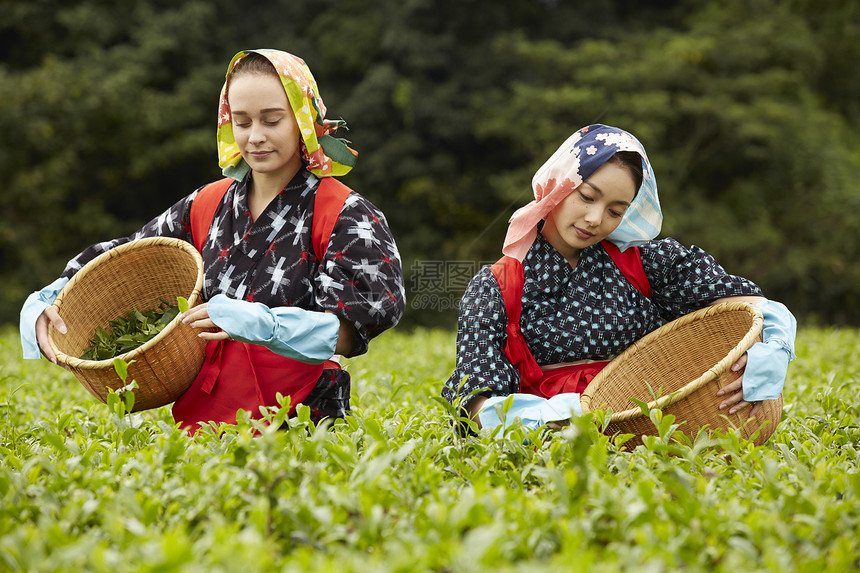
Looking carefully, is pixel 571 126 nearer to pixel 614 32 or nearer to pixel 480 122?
pixel 480 122

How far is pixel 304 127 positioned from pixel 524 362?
0.93m

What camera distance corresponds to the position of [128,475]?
→ 1780mm

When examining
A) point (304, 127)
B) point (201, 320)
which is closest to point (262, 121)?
point (304, 127)

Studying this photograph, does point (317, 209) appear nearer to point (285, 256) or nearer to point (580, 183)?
point (285, 256)

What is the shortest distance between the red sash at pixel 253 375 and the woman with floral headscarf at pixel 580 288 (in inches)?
17.4

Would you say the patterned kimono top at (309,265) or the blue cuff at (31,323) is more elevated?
the patterned kimono top at (309,265)

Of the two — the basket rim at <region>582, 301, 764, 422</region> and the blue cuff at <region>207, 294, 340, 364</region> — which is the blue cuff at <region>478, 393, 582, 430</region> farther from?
the blue cuff at <region>207, 294, 340, 364</region>

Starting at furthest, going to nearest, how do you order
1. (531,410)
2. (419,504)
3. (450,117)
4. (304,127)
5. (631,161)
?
(450,117)
(631,161)
(304,127)
(531,410)
(419,504)

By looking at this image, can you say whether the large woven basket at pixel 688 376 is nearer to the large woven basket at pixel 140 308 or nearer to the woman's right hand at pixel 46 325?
the large woven basket at pixel 140 308

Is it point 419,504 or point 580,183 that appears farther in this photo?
point 580,183

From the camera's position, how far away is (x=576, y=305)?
244 centimetres

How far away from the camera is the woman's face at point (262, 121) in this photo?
7.33ft

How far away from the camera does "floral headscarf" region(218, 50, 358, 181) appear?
7.36 feet

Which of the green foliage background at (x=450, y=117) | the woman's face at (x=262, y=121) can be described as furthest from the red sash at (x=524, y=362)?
the green foliage background at (x=450, y=117)
